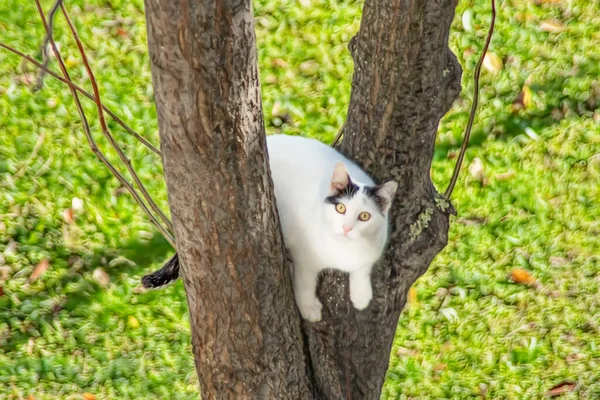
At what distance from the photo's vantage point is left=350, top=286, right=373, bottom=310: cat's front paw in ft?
8.73

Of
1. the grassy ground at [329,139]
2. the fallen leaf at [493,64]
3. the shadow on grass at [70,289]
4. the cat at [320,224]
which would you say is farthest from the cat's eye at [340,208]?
the fallen leaf at [493,64]

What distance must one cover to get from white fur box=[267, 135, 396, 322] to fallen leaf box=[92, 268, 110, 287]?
203cm

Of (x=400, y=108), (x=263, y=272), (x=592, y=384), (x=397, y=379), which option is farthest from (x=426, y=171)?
(x=592, y=384)

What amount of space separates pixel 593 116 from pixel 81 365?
144 inches

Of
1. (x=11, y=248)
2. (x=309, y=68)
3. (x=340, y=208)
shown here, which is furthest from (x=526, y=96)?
(x=11, y=248)

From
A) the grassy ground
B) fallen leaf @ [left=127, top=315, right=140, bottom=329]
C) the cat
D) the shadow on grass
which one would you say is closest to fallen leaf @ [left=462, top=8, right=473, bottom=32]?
the grassy ground

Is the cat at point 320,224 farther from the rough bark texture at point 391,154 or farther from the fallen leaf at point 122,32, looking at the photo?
the fallen leaf at point 122,32

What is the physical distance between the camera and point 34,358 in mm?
4023

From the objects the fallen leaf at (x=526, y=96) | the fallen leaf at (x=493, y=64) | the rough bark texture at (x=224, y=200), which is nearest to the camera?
the rough bark texture at (x=224, y=200)

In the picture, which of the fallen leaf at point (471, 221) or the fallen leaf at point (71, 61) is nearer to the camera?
the fallen leaf at point (471, 221)

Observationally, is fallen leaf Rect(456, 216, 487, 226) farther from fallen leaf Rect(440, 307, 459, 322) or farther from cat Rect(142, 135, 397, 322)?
cat Rect(142, 135, 397, 322)

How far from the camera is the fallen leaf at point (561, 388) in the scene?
393 centimetres

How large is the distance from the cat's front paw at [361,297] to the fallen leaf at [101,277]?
213 cm

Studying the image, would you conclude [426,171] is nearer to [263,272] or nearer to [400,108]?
[400,108]
